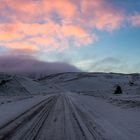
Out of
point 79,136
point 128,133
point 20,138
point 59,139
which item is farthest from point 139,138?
point 20,138

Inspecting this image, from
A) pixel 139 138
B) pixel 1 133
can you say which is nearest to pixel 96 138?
pixel 139 138

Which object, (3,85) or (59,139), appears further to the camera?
(3,85)

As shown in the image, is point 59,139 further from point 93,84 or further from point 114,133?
point 93,84

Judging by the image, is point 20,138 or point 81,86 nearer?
point 20,138

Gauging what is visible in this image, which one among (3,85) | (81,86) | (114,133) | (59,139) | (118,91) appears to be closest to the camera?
(59,139)

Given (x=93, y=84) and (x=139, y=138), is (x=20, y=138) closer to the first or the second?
(x=139, y=138)

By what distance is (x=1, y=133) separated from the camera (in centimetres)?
1166

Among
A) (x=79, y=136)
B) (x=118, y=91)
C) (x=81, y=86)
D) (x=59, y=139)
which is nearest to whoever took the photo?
(x=59, y=139)

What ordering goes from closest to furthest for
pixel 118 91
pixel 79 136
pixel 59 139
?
pixel 59 139 < pixel 79 136 < pixel 118 91

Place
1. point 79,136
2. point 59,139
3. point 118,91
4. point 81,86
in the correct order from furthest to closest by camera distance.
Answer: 1. point 81,86
2. point 118,91
3. point 79,136
4. point 59,139

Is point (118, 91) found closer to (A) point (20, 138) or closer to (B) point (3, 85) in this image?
(B) point (3, 85)

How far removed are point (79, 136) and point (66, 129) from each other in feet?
6.08

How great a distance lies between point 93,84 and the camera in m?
184

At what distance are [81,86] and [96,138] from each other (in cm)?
16774
